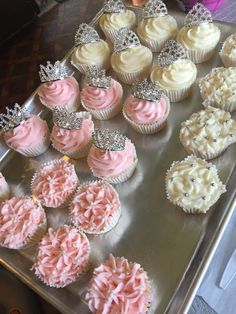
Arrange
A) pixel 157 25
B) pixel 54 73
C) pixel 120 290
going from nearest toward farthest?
pixel 120 290 → pixel 54 73 → pixel 157 25

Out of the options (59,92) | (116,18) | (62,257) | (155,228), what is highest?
(116,18)

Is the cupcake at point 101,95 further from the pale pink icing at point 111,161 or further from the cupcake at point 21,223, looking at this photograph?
the cupcake at point 21,223

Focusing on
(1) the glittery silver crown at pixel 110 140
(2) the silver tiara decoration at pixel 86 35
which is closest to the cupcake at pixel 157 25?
(2) the silver tiara decoration at pixel 86 35

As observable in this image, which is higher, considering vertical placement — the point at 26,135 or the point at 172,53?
the point at 172,53

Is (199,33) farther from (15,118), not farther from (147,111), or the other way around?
(15,118)

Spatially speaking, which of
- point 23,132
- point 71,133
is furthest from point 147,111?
point 23,132

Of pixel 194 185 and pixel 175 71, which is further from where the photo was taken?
pixel 175 71

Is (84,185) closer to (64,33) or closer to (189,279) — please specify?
(189,279)
